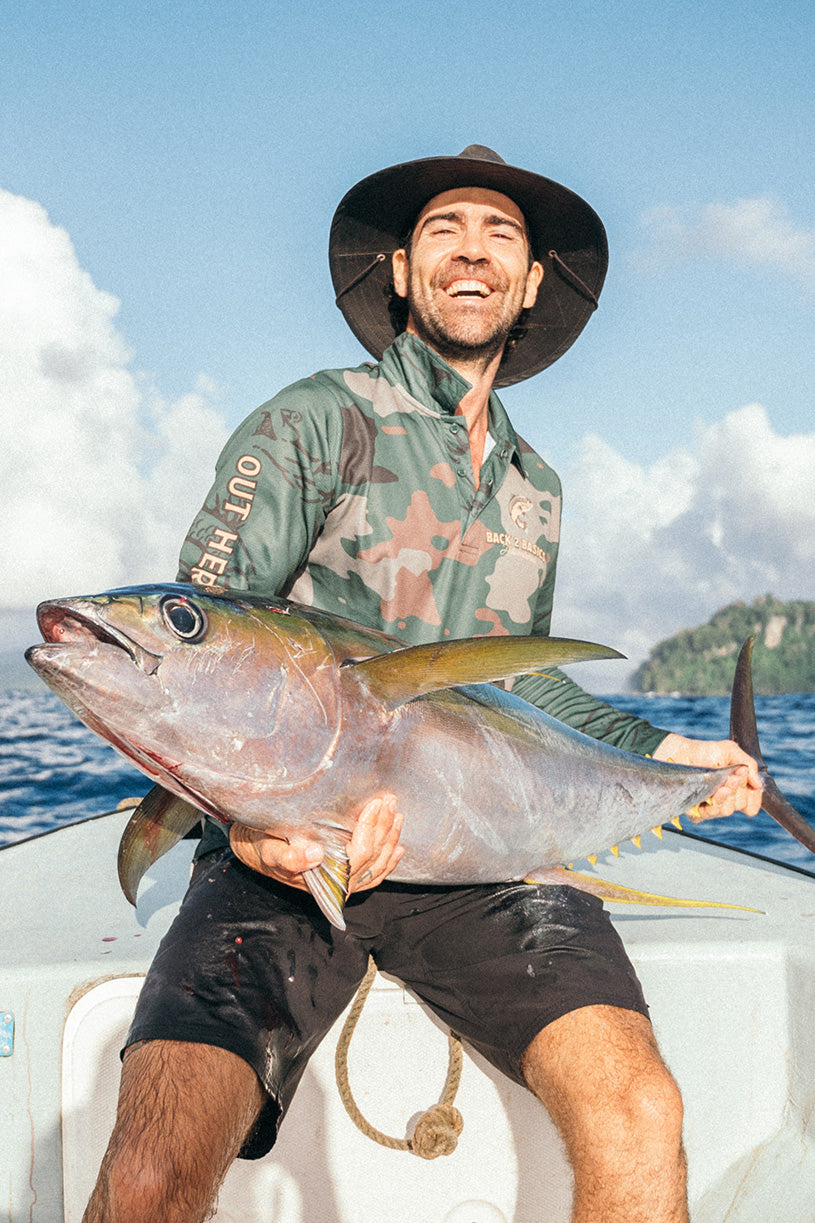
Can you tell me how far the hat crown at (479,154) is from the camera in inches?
117

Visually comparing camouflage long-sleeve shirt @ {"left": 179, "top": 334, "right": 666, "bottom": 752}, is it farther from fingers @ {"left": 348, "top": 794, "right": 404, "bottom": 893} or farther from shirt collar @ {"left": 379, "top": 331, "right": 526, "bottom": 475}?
fingers @ {"left": 348, "top": 794, "right": 404, "bottom": 893}

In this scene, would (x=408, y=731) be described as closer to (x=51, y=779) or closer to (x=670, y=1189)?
(x=670, y=1189)

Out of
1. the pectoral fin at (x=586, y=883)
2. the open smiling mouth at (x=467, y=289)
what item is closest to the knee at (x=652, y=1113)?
the pectoral fin at (x=586, y=883)

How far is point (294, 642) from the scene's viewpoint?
66.3 inches

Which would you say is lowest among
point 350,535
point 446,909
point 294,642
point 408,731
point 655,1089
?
point 655,1089

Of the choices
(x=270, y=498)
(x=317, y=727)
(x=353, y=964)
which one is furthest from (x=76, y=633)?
(x=353, y=964)

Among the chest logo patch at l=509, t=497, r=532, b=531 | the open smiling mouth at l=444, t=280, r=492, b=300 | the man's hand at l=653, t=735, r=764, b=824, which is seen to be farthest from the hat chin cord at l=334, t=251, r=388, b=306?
the man's hand at l=653, t=735, r=764, b=824

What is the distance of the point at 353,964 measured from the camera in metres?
2.22

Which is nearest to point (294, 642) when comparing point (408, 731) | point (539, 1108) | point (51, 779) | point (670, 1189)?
point (408, 731)

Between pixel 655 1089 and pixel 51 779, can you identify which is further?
pixel 51 779

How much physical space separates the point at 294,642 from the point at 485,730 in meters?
0.56

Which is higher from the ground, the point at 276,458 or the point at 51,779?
the point at 276,458

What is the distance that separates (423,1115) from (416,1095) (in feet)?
0.17

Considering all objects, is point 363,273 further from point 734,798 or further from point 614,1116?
point 614,1116
